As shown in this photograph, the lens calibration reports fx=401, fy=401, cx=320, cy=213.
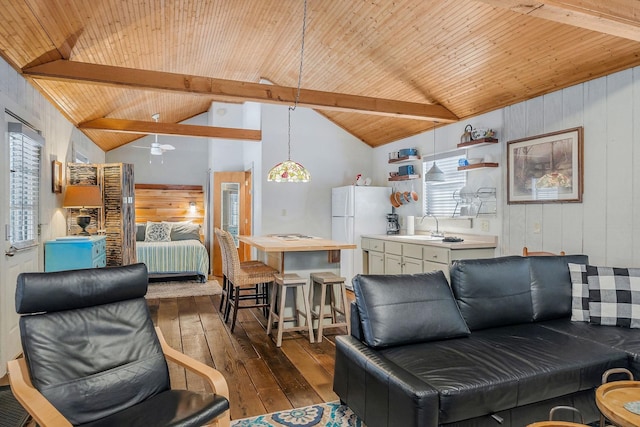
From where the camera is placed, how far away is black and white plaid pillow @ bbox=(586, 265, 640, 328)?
2799 mm

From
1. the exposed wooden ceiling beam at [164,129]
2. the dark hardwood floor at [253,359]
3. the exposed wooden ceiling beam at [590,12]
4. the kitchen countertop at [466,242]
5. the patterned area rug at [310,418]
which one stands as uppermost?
the exposed wooden ceiling beam at [164,129]

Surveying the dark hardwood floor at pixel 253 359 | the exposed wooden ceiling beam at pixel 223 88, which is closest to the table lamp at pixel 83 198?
the dark hardwood floor at pixel 253 359

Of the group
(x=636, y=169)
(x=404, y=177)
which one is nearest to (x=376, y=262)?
(x=404, y=177)

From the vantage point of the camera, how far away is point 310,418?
242 centimetres

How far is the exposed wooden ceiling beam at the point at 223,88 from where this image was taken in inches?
143

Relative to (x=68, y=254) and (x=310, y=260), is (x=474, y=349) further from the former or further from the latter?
(x=68, y=254)

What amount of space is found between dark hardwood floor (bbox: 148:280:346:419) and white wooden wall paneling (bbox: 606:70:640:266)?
264 centimetres

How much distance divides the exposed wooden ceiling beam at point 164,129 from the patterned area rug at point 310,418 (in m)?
4.89

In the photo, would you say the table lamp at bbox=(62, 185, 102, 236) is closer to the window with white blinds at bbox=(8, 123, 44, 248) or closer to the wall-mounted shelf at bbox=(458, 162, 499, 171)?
the window with white blinds at bbox=(8, 123, 44, 248)

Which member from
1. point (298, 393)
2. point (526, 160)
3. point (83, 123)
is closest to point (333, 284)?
point (298, 393)

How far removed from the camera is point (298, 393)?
9.12ft

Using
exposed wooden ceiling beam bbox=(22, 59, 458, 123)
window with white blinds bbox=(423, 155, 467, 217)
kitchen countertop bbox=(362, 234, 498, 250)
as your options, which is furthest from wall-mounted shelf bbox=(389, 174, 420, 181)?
kitchen countertop bbox=(362, 234, 498, 250)

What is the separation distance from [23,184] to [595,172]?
17.0ft

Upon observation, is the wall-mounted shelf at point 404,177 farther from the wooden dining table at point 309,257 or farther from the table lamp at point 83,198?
the table lamp at point 83,198
